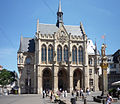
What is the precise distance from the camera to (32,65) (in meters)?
63.5

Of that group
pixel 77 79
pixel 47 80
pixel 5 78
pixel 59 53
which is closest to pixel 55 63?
pixel 59 53

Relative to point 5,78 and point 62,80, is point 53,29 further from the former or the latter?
point 5,78

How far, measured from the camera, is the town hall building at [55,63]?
6075cm

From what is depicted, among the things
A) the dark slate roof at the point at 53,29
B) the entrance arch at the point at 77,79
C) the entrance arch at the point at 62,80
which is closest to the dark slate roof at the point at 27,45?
the dark slate roof at the point at 53,29

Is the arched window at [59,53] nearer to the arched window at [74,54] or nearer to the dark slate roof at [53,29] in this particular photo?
the arched window at [74,54]

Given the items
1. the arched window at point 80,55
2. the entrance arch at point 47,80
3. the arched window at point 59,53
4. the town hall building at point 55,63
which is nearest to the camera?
the town hall building at point 55,63

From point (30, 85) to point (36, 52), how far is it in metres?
10.4

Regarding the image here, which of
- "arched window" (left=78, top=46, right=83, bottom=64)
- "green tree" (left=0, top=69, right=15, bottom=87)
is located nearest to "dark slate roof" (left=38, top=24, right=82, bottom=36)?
"arched window" (left=78, top=46, right=83, bottom=64)

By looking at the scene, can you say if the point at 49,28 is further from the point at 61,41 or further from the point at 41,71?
the point at 41,71

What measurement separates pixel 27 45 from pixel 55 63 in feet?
40.0

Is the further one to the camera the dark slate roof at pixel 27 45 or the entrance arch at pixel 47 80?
the dark slate roof at pixel 27 45

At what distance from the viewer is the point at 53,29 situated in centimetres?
6800

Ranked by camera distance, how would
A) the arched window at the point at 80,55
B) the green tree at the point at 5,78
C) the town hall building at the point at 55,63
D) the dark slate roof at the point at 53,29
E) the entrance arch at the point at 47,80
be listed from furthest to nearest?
the green tree at the point at 5,78
the dark slate roof at the point at 53,29
the arched window at the point at 80,55
the entrance arch at the point at 47,80
the town hall building at the point at 55,63

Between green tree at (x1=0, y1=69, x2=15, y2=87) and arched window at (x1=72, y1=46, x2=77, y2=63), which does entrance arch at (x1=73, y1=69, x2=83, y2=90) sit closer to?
arched window at (x1=72, y1=46, x2=77, y2=63)
